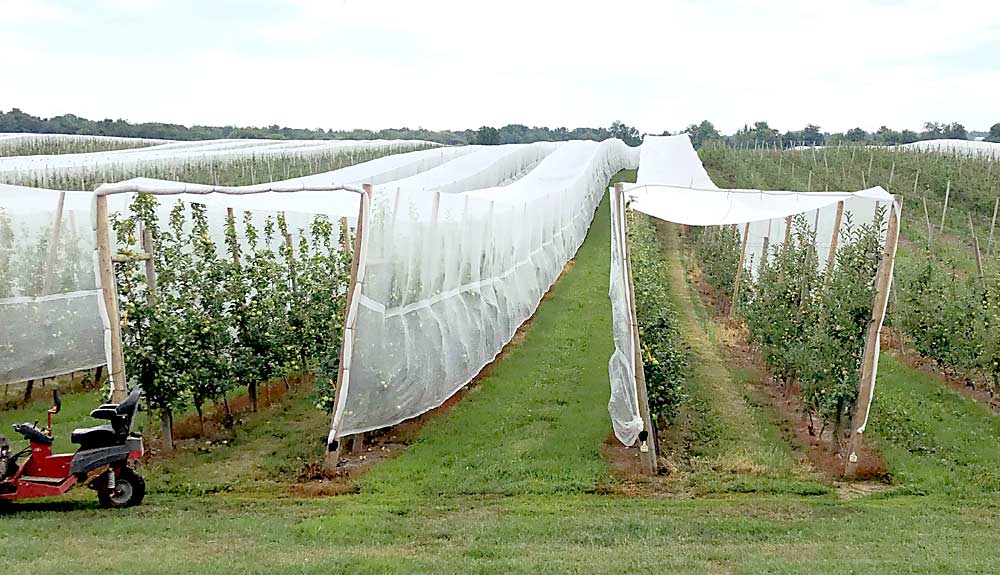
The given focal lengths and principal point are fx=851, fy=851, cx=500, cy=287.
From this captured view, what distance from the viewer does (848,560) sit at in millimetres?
5492

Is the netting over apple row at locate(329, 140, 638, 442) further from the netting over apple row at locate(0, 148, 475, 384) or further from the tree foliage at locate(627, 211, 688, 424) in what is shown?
the tree foliage at locate(627, 211, 688, 424)

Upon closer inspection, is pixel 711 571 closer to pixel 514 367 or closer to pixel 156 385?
pixel 156 385

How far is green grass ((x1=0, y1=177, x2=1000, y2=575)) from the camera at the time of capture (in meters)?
5.33

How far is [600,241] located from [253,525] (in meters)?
18.9

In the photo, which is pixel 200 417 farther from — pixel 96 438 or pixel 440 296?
pixel 440 296

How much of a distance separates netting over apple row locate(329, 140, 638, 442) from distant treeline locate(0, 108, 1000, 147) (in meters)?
37.1

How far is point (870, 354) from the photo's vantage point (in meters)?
7.92

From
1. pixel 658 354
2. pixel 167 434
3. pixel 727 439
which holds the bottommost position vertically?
pixel 727 439

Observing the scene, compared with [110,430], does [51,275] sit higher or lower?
higher

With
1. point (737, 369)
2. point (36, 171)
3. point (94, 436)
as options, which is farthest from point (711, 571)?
point (36, 171)

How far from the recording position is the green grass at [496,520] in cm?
533

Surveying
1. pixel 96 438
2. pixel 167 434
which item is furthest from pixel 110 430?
pixel 167 434

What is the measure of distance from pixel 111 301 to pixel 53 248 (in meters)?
2.82

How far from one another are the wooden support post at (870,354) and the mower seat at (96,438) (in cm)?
631
